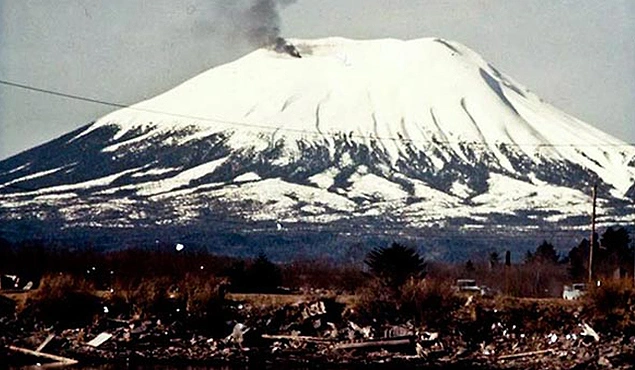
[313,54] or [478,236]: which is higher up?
[313,54]

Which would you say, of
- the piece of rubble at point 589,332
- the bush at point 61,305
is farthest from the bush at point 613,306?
the bush at point 61,305

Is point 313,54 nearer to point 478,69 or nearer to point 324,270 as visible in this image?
point 478,69

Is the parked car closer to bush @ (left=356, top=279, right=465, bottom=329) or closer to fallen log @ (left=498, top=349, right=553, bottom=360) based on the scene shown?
bush @ (left=356, top=279, right=465, bottom=329)

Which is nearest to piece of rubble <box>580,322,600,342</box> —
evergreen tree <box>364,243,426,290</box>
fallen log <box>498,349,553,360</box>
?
fallen log <box>498,349,553,360</box>

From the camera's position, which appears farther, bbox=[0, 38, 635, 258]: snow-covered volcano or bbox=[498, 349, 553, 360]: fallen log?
bbox=[0, 38, 635, 258]: snow-covered volcano

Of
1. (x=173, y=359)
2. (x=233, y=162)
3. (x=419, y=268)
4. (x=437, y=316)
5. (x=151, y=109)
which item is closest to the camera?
(x=173, y=359)

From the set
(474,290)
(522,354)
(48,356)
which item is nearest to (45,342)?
(48,356)

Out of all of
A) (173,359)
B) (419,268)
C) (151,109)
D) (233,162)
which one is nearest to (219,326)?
(173,359)

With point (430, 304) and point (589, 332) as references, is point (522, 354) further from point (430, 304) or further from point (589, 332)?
Answer: point (430, 304)
